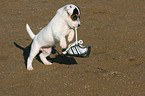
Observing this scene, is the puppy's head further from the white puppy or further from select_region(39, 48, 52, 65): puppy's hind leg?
select_region(39, 48, 52, 65): puppy's hind leg

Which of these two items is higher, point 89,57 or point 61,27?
point 61,27

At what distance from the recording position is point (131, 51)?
534 cm

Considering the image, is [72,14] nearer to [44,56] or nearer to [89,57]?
[44,56]

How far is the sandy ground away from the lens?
385cm

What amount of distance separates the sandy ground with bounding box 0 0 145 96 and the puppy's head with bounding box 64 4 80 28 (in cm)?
92

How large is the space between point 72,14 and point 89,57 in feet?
5.19

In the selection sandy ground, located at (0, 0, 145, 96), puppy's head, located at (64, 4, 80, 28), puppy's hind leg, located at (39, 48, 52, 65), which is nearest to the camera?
A: puppy's head, located at (64, 4, 80, 28)

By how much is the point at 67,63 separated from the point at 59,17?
Result: 50.4 inches

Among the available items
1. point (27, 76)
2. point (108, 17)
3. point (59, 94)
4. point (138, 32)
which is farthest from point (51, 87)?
point (108, 17)

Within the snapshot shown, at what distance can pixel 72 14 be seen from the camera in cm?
376

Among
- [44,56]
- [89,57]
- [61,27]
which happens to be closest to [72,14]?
[61,27]

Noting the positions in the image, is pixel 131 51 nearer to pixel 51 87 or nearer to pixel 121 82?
pixel 121 82

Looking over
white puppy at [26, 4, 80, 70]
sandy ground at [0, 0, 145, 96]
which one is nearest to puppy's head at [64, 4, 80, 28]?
white puppy at [26, 4, 80, 70]

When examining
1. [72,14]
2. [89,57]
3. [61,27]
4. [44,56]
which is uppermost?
[72,14]
